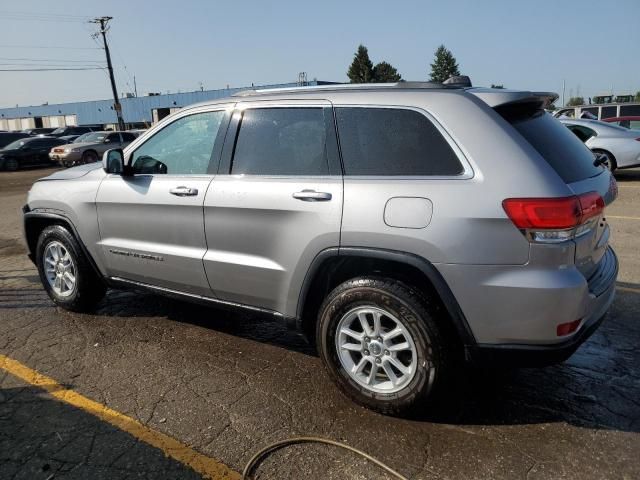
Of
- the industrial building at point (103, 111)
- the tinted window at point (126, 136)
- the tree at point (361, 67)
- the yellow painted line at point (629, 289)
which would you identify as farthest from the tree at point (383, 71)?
the yellow painted line at point (629, 289)

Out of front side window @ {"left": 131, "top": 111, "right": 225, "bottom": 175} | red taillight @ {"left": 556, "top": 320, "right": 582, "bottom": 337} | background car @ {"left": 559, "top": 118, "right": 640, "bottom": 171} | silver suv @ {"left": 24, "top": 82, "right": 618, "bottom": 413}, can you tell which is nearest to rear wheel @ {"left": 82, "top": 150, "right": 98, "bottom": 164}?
background car @ {"left": 559, "top": 118, "right": 640, "bottom": 171}

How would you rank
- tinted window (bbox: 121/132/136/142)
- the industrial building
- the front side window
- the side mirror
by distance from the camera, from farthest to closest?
the industrial building → tinted window (bbox: 121/132/136/142) → the side mirror → the front side window

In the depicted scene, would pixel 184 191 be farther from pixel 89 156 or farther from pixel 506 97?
pixel 89 156

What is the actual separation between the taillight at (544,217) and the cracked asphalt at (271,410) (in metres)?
1.09

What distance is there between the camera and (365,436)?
9.57 ft

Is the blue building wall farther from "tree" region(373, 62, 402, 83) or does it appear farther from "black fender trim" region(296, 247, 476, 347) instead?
"black fender trim" region(296, 247, 476, 347)

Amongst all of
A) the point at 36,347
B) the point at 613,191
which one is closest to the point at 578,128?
the point at 613,191

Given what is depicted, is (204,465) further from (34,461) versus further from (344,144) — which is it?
(344,144)

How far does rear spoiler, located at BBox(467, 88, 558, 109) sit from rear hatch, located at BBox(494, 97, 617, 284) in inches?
0.5

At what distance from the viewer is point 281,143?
11.5 ft

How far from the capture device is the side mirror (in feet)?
13.6

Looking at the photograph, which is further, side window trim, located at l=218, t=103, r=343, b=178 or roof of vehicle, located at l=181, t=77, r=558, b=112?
side window trim, located at l=218, t=103, r=343, b=178

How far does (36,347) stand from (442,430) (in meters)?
3.11

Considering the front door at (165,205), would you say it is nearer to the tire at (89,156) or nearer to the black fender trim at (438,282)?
the black fender trim at (438,282)
